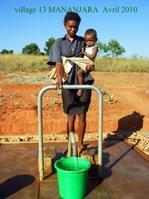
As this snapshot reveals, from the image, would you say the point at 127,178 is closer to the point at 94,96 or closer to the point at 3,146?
the point at 3,146

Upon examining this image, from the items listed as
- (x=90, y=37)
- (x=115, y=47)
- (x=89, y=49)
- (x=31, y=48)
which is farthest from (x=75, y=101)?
(x=31, y=48)

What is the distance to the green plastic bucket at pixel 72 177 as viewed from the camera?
3.20 m

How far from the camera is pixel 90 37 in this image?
160 inches

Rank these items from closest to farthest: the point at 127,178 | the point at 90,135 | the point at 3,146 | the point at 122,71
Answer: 1. the point at 127,178
2. the point at 3,146
3. the point at 90,135
4. the point at 122,71

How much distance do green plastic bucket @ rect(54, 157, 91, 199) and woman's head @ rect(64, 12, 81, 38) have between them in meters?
1.42

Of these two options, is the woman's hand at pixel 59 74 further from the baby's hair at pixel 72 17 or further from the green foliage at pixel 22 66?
the green foliage at pixel 22 66

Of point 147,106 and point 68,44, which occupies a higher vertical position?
point 68,44

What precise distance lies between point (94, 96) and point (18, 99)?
7.13ft

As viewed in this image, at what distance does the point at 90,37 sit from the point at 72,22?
0.27 metres

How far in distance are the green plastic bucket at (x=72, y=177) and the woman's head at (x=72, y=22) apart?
142cm

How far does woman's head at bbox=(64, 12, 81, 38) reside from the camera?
393 centimetres

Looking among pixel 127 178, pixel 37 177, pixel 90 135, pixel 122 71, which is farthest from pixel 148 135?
pixel 122 71

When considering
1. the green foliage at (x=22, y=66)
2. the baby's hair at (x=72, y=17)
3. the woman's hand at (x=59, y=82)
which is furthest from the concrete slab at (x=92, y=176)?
the green foliage at (x=22, y=66)

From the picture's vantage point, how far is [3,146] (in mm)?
5027
